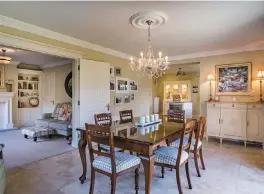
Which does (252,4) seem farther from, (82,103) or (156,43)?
(82,103)

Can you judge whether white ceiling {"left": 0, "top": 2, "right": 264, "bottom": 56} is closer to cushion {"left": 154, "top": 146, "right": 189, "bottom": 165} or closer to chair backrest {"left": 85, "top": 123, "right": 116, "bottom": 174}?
chair backrest {"left": 85, "top": 123, "right": 116, "bottom": 174}

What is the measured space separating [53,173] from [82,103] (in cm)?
165

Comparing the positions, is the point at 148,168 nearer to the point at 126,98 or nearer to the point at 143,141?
the point at 143,141

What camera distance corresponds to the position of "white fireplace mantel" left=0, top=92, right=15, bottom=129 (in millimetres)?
6281

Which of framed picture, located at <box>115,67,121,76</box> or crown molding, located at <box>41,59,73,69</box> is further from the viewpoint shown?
crown molding, located at <box>41,59,73,69</box>

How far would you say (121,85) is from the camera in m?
5.36

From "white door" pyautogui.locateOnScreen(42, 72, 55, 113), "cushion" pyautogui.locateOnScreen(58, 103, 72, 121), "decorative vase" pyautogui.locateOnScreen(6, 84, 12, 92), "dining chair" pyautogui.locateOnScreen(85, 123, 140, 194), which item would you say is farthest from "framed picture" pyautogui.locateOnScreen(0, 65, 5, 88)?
"dining chair" pyautogui.locateOnScreen(85, 123, 140, 194)

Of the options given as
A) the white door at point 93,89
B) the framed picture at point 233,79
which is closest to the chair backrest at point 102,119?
the white door at point 93,89

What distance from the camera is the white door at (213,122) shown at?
458 cm

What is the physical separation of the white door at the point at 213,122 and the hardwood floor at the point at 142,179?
1.18 metres

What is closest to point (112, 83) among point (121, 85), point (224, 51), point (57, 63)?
point (121, 85)

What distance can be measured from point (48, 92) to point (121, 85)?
3.41 m

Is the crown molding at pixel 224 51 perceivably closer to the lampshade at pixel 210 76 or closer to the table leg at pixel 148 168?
the lampshade at pixel 210 76

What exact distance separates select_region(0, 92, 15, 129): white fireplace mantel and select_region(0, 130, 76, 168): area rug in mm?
1254
